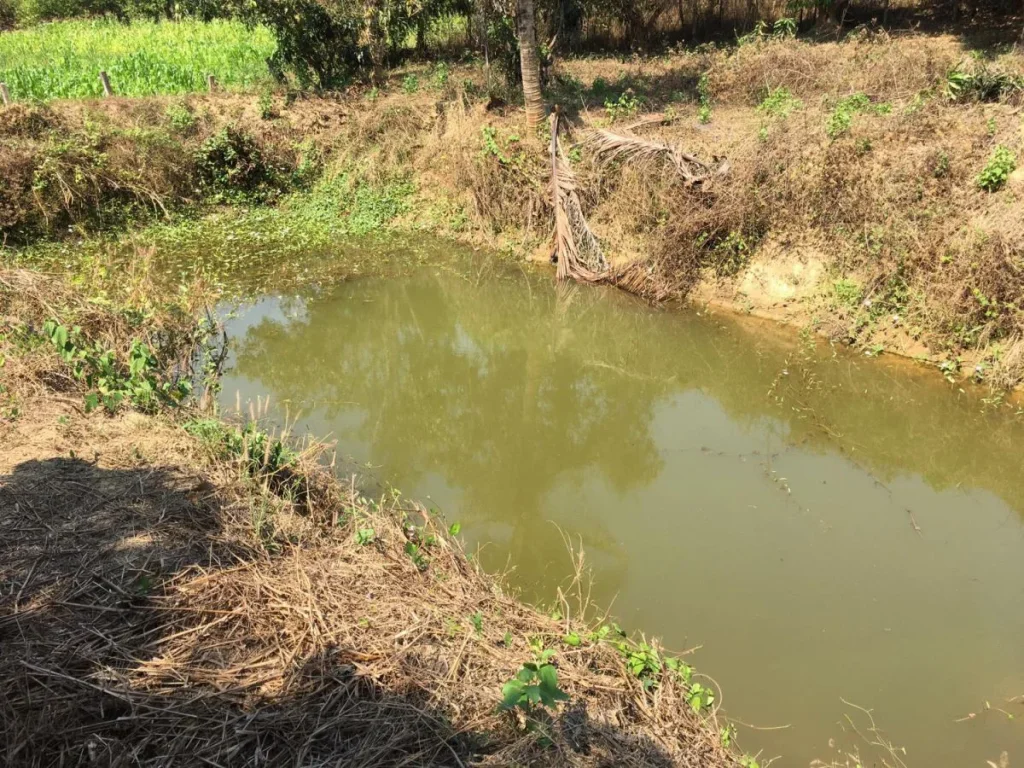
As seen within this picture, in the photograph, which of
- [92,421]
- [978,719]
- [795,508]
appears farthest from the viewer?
[795,508]

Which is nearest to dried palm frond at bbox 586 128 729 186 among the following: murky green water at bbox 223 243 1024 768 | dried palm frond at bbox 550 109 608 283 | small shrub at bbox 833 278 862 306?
dried palm frond at bbox 550 109 608 283

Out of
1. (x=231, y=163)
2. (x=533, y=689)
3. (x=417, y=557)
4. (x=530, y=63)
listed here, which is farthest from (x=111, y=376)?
(x=231, y=163)

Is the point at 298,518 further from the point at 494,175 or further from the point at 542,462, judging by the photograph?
the point at 494,175

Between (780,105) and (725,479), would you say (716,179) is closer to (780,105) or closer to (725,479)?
(780,105)

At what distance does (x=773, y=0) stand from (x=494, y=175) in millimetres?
11087

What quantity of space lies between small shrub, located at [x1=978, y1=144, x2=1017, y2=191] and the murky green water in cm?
215

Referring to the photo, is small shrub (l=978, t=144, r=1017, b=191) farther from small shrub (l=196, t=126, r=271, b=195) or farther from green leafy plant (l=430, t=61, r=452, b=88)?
small shrub (l=196, t=126, r=271, b=195)

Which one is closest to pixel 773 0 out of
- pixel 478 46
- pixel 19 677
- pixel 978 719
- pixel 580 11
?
pixel 580 11

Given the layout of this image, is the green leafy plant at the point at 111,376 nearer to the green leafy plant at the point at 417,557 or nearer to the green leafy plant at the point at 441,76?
the green leafy plant at the point at 417,557

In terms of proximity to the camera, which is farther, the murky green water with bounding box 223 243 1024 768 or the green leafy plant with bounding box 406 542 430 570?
the murky green water with bounding box 223 243 1024 768

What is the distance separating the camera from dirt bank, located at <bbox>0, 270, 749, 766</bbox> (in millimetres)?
2510

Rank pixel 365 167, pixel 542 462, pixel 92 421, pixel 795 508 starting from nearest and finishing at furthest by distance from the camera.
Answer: pixel 92 421 → pixel 795 508 → pixel 542 462 → pixel 365 167

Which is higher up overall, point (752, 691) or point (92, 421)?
point (92, 421)

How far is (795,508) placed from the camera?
5.16m
